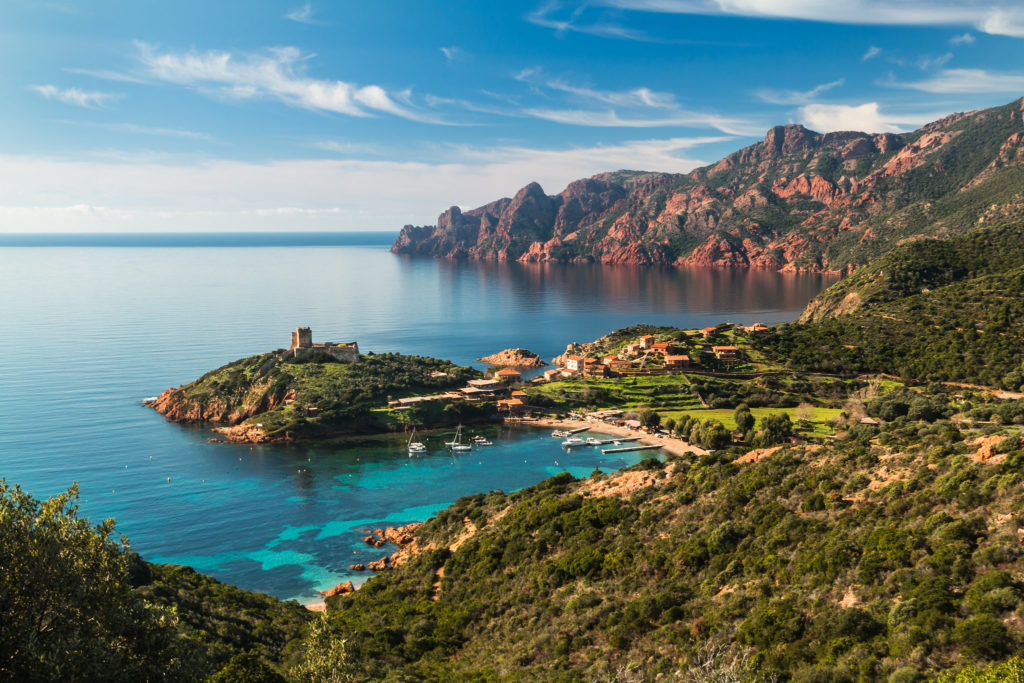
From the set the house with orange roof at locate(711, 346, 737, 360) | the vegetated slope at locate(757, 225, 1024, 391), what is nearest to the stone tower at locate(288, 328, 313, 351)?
the house with orange roof at locate(711, 346, 737, 360)

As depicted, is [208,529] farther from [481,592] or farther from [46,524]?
[46,524]

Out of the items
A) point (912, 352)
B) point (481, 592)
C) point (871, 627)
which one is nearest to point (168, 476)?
point (481, 592)

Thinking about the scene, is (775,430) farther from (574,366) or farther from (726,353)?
(574,366)

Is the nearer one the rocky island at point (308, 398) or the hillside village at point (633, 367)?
the rocky island at point (308, 398)

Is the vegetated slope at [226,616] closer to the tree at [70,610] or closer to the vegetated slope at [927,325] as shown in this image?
the tree at [70,610]

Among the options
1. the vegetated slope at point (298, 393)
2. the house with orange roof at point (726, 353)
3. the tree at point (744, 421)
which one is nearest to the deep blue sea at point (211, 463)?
the vegetated slope at point (298, 393)

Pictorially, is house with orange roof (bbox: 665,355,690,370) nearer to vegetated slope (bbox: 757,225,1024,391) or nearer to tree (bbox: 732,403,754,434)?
vegetated slope (bbox: 757,225,1024,391)
